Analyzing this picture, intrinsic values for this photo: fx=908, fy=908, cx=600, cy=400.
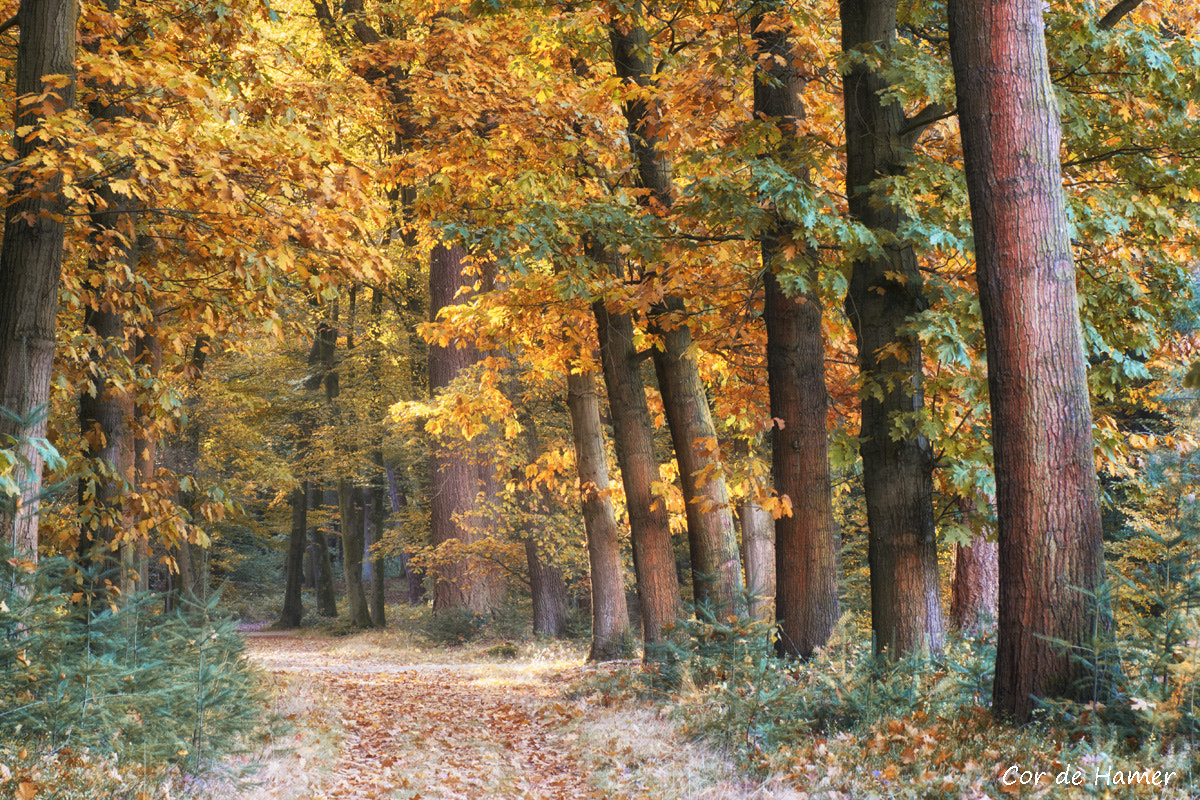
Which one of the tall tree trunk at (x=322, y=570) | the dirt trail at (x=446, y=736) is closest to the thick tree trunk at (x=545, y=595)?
the dirt trail at (x=446, y=736)

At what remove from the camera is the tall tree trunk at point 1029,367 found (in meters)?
5.21

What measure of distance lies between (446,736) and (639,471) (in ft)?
13.2

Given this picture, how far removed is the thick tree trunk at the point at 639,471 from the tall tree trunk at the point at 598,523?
1.69 m

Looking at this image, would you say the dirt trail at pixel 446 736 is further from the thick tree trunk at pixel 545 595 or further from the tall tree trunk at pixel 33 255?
the thick tree trunk at pixel 545 595

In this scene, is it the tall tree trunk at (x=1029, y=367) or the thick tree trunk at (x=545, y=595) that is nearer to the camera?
the tall tree trunk at (x=1029, y=367)

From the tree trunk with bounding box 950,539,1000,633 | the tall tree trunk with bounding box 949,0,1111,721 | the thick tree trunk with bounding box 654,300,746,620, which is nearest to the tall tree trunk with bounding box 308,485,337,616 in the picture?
the thick tree trunk with bounding box 654,300,746,620

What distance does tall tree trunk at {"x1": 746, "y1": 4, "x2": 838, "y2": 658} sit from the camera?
8.31 metres

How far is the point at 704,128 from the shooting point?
32.2ft

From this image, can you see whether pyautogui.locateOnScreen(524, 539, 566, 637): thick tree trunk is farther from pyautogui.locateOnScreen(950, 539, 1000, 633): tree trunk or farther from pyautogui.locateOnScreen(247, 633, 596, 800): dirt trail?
pyautogui.locateOnScreen(950, 539, 1000, 633): tree trunk

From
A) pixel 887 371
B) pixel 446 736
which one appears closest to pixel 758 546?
pixel 446 736

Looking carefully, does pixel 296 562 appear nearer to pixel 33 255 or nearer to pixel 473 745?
pixel 473 745

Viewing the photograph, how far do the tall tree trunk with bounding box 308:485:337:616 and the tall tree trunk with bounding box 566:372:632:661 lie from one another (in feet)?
58.5

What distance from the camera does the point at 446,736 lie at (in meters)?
9.06

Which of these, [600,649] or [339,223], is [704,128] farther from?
[600,649]
